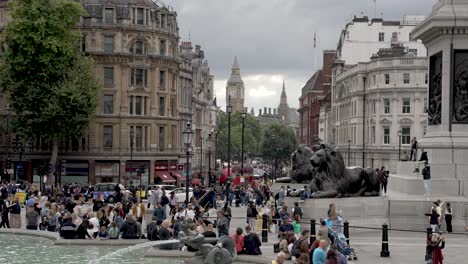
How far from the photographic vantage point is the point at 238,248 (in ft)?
77.2

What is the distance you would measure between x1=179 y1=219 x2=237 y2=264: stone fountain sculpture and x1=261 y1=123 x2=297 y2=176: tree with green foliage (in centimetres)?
14727

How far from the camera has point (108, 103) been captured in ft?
258

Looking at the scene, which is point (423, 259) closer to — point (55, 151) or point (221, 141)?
point (55, 151)

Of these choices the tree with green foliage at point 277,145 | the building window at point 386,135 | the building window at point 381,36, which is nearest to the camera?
the building window at point 386,135

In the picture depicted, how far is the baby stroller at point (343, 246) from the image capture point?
76.0 feet

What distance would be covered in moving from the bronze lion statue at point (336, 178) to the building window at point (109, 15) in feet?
158

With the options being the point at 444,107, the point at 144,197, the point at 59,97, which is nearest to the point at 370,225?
the point at 444,107

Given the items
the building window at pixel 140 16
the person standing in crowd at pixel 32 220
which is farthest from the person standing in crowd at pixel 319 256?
the building window at pixel 140 16

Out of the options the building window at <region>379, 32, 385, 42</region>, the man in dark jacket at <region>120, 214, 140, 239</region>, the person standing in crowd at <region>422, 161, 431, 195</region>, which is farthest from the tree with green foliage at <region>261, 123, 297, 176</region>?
the man in dark jacket at <region>120, 214, 140, 239</region>

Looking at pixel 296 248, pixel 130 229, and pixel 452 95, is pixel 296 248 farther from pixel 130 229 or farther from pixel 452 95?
pixel 452 95

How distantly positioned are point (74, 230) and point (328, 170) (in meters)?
9.83

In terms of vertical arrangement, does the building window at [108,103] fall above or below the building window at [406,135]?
above

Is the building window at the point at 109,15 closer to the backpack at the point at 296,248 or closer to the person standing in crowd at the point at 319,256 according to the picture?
the backpack at the point at 296,248

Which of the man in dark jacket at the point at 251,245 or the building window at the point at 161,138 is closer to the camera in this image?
the man in dark jacket at the point at 251,245
